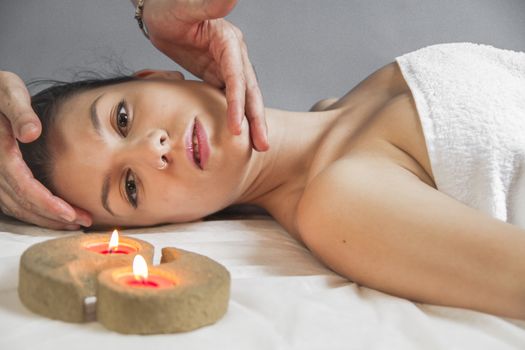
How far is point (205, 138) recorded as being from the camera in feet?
3.73

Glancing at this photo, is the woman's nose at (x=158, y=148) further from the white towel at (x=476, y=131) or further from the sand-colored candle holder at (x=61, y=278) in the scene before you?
the white towel at (x=476, y=131)

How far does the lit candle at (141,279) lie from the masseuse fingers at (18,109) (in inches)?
15.2

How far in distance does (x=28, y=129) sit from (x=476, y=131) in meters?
0.81

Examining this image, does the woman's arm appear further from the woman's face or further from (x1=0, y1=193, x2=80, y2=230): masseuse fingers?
(x1=0, y1=193, x2=80, y2=230): masseuse fingers

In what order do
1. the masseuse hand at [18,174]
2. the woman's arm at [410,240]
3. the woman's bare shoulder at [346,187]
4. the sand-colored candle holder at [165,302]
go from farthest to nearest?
the masseuse hand at [18,174], the woman's bare shoulder at [346,187], the woman's arm at [410,240], the sand-colored candle holder at [165,302]

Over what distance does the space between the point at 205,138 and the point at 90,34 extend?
0.99m

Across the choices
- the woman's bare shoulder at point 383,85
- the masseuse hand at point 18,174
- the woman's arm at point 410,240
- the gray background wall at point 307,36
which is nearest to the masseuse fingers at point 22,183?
the masseuse hand at point 18,174

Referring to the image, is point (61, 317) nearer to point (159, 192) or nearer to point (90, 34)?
point (159, 192)

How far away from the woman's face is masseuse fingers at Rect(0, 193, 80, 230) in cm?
6

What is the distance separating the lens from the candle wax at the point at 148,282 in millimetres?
766

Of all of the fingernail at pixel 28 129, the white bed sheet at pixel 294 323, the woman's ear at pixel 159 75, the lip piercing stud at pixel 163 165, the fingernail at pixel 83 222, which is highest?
A: the woman's ear at pixel 159 75

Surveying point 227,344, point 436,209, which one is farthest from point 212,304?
point 436,209

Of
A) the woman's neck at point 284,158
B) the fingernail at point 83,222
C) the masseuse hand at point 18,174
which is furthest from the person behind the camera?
the woman's neck at point 284,158

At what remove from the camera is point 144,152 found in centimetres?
110
